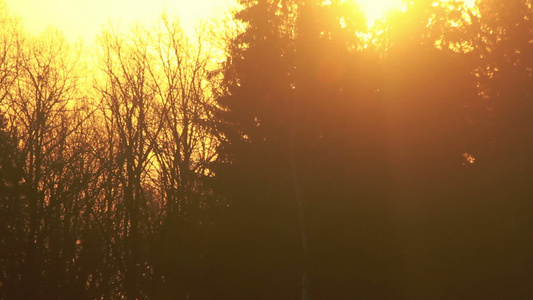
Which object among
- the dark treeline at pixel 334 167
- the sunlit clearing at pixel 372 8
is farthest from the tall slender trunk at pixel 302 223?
the sunlit clearing at pixel 372 8

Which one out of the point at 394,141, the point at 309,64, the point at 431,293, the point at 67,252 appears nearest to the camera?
the point at 431,293

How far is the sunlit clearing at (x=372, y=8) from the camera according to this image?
2581cm

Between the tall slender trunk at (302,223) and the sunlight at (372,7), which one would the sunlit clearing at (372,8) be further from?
the tall slender trunk at (302,223)

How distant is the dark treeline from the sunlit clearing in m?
0.37

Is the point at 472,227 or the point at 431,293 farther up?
the point at 472,227

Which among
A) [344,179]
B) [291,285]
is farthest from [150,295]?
[344,179]

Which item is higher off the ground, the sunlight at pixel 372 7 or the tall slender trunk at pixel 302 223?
the sunlight at pixel 372 7

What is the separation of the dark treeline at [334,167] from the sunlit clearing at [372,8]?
37cm

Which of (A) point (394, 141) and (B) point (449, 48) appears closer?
(A) point (394, 141)

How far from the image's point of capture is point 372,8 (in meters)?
28.2

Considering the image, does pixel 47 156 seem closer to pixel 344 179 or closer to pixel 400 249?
pixel 344 179

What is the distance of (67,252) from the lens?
29.5 meters

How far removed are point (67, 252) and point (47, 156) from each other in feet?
15.0

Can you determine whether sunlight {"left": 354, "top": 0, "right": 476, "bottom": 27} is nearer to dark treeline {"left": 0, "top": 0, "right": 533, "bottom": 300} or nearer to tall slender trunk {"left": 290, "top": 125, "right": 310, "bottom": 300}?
dark treeline {"left": 0, "top": 0, "right": 533, "bottom": 300}
